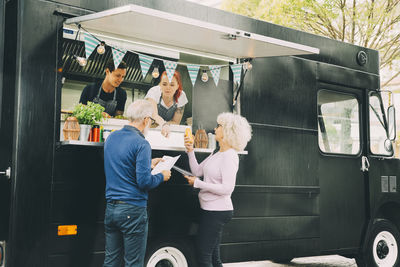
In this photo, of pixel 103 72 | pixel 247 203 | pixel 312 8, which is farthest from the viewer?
pixel 312 8

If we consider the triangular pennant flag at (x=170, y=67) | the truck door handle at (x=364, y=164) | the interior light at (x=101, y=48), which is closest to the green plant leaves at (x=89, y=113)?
the interior light at (x=101, y=48)

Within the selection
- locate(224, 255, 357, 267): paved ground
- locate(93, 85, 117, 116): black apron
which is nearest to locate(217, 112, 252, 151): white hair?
locate(93, 85, 117, 116): black apron

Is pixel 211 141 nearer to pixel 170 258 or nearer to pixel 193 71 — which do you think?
pixel 193 71

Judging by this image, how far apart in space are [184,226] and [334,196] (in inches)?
85.5

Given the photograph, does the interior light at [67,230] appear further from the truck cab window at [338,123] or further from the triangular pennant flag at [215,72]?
the truck cab window at [338,123]

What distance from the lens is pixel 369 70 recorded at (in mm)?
6613

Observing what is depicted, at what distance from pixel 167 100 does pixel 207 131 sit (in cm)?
51

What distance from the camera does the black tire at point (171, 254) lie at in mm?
4504

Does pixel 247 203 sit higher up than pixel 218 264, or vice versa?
pixel 247 203

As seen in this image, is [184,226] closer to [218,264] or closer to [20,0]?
[218,264]

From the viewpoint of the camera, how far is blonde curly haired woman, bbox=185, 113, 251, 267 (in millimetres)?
4309

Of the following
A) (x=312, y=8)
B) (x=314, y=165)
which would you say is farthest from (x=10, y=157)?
(x=312, y=8)

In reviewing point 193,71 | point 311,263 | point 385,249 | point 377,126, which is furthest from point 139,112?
point 311,263

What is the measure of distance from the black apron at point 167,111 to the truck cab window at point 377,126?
118 inches
